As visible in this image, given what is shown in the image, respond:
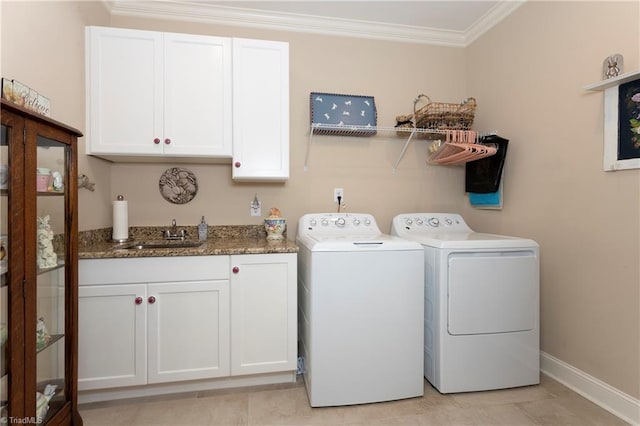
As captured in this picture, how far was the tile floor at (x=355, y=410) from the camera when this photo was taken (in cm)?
165

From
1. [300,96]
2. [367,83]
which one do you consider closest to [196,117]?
[300,96]

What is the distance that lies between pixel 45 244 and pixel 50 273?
134 mm

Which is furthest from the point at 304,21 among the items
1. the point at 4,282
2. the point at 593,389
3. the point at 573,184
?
the point at 593,389

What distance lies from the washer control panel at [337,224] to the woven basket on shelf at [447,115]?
90 centimetres

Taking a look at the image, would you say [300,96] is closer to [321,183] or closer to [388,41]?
[321,183]

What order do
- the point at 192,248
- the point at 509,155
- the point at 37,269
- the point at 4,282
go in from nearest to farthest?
the point at 4,282
the point at 37,269
the point at 192,248
the point at 509,155

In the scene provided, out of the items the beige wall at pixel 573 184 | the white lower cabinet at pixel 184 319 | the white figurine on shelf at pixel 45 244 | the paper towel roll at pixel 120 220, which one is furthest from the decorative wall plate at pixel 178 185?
the beige wall at pixel 573 184

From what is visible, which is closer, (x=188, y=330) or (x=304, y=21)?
(x=188, y=330)

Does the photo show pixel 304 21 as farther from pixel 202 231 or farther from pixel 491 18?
pixel 202 231

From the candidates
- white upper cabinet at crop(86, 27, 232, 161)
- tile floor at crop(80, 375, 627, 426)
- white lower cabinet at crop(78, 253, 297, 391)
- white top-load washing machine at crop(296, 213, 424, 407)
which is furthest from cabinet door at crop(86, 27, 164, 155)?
tile floor at crop(80, 375, 627, 426)

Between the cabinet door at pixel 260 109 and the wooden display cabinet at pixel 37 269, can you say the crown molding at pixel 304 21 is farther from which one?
the wooden display cabinet at pixel 37 269

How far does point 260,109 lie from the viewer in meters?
2.11

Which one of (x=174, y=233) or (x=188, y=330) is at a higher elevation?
(x=174, y=233)

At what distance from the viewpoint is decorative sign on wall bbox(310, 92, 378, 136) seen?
2.43 m
